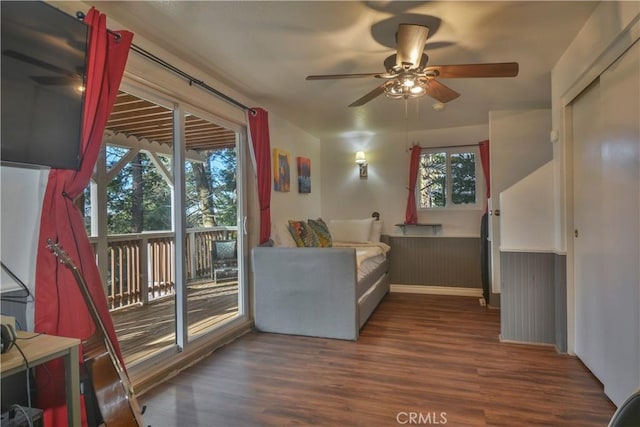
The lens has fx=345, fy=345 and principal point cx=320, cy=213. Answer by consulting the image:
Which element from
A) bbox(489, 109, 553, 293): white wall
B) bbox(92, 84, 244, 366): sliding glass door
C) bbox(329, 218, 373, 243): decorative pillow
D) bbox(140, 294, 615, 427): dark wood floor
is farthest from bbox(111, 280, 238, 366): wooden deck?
bbox(489, 109, 553, 293): white wall

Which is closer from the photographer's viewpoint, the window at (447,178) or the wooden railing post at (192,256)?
the wooden railing post at (192,256)

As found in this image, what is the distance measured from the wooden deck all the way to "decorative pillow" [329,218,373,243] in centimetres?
202

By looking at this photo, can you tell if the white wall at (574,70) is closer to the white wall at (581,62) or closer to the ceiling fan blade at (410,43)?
the white wall at (581,62)

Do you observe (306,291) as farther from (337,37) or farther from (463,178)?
(463,178)

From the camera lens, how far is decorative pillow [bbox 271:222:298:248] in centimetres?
367

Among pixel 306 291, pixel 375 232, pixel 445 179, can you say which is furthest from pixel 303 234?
pixel 445 179

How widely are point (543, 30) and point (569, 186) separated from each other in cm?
117

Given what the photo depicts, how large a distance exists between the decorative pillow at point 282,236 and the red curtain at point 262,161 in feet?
0.26

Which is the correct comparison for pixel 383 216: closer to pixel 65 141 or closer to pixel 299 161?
pixel 299 161

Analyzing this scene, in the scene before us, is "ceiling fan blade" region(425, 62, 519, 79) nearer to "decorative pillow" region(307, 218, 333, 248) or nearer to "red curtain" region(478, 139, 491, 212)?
"decorative pillow" region(307, 218, 333, 248)

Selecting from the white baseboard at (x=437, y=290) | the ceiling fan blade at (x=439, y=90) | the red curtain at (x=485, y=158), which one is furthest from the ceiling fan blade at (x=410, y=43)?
the white baseboard at (x=437, y=290)

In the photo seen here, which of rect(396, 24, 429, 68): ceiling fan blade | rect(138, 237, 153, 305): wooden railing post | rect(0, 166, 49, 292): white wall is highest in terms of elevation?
rect(396, 24, 429, 68): ceiling fan blade

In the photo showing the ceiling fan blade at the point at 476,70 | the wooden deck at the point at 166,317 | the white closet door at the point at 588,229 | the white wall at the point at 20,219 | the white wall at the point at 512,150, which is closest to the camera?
the white wall at the point at 20,219

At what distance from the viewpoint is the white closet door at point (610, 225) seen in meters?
1.77
